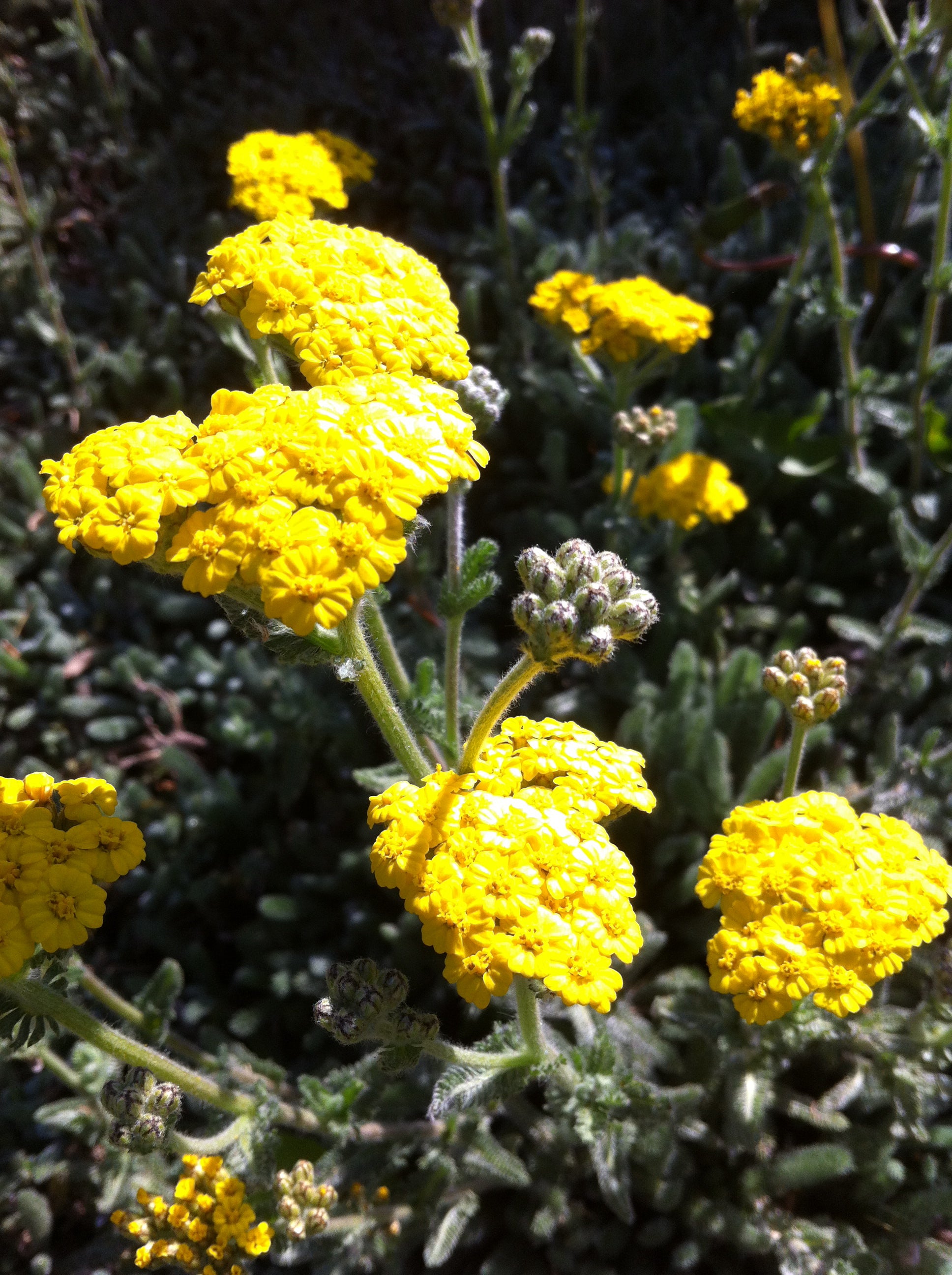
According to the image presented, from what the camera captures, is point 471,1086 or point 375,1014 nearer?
point 375,1014

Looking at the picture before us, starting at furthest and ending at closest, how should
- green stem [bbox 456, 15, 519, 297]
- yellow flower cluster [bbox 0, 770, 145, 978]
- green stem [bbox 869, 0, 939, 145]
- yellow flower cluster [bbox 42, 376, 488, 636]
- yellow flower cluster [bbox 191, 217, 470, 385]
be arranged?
green stem [bbox 456, 15, 519, 297]
green stem [bbox 869, 0, 939, 145]
yellow flower cluster [bbox 191, 217, 470, 385]
yellow flower cluster [bbox 0, 770, 145, 978]
yellow flower cluster [bbox 42, 376, 488, 636]

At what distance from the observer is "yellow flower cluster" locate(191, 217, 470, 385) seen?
7.25 feet

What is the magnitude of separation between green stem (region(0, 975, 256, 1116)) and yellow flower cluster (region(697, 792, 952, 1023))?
1.37m

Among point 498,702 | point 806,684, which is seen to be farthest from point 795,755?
point 498,702

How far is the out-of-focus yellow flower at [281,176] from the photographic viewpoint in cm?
341

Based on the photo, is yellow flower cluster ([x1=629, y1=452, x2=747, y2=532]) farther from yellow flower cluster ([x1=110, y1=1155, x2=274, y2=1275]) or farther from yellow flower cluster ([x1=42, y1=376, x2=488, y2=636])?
yellow flower cluster ([x1=110, y1=1155, x2=274, y2=1275])

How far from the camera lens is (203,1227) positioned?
242cm

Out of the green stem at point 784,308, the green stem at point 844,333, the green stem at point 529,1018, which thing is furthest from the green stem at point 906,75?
the green stem at point 529,1018

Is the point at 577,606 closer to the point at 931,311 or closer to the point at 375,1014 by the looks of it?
the point at 375,1014

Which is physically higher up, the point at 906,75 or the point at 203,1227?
the point at 906,75

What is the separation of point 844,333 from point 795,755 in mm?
2225

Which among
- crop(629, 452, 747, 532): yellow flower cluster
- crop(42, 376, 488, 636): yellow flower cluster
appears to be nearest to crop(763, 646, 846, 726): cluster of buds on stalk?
crop(42, 376, 488, 636): yellow flower cluster

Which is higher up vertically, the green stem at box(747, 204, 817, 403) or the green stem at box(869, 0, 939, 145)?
the green stem at box(869, 0, 939, 145)

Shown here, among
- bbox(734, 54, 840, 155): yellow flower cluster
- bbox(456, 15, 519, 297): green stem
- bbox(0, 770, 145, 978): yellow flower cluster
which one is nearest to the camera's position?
bbox(0, 770, 145, 978): yellow flower cluster
